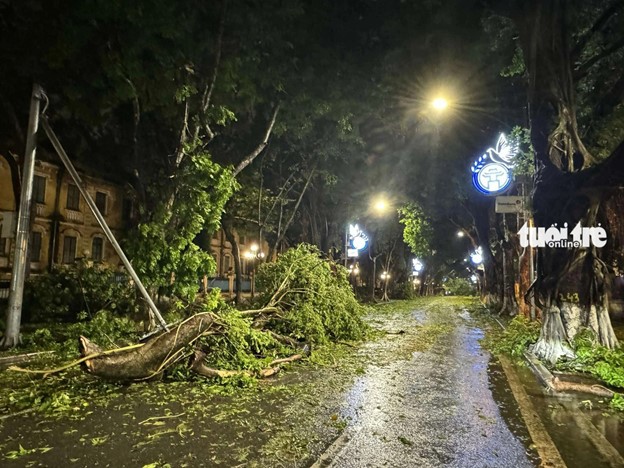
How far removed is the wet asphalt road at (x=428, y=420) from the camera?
4.52 metres

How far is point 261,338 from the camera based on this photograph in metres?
9.18

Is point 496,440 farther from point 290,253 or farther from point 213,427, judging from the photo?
point 290,253

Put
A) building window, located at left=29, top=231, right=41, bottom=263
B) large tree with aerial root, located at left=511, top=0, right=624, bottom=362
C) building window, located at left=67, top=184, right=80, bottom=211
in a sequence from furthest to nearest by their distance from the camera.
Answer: building window, located at left=67, top=184, right=80, bottom=211, building window, located at left=29, top=231, right=41, bottom=263, large tree with aerial root, located at left=511, top=0, right=624, bottom=362

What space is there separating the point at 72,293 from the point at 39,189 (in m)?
13.9

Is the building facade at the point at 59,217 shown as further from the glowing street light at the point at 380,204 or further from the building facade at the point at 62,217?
the glowing street light at the point at 380,204

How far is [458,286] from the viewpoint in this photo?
308 ft

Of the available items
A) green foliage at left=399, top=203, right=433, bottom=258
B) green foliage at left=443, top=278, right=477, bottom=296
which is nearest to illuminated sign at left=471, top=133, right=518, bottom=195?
green foliage at left=399, top=203, right=433, bottom=258

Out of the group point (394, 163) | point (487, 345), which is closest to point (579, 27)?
point (487, 345)

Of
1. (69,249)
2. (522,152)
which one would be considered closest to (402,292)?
(69,249)

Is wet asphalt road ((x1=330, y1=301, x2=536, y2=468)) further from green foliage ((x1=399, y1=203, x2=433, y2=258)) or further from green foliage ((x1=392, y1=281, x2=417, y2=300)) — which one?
green foliage ((x1=392, y1=281, x2=417, y2=300))

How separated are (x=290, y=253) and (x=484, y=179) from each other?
7955mm

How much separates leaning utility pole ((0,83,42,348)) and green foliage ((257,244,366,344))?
19.9 ft

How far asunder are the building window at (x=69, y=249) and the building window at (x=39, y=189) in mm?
3061

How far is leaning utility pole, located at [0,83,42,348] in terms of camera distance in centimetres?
1023
